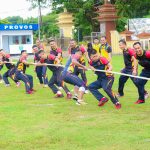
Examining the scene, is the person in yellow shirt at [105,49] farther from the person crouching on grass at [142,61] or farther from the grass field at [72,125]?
the person crouching on grass at [142,61]

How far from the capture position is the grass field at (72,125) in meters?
7.14

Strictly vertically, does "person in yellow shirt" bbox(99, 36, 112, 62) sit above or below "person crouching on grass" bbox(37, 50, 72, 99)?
above

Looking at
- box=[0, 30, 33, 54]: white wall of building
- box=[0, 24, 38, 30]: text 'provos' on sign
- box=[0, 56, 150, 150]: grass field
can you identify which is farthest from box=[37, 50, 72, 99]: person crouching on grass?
box=[0, 30, 33, 54]: white wall of building

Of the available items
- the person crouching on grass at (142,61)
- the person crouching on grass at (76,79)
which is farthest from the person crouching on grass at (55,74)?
the person crouching on grass at (142,61)

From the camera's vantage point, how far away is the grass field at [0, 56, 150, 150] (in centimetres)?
714

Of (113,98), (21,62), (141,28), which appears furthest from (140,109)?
(141,28)

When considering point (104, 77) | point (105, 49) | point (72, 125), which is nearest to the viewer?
point (72, 125)

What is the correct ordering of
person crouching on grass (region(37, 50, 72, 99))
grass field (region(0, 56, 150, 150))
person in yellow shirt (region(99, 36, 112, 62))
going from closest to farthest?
grass field (region(0, 56, 150, 150)) → person crouching on grass (region(37, 50, 72, 99)) → person in yellow shirt (region(99, 36, 112, 62))

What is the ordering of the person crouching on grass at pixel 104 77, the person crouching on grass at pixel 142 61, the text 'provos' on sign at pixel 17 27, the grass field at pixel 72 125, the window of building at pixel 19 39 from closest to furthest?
1. the grass field at pixel 72 125
2. the person crouching on grass at pixel 142 61
3. the person crouching on grass at pixel 104 77
4. the text 'provos' on sign at pixel 17 27
5. the window of building at pixel 19 39

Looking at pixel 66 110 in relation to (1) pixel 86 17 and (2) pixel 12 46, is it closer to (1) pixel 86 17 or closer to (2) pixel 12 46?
(1) pixel 86 17

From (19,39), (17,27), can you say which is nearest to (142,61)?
(17,27)

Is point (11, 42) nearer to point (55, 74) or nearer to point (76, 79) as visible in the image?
point (55, 74)

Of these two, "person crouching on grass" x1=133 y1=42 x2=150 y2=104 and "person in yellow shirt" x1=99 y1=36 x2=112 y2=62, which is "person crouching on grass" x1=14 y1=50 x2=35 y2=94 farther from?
"person crouching on grass" x1=133 y1=42 x2=150 y2=104

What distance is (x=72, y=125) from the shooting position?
28.5 ft
